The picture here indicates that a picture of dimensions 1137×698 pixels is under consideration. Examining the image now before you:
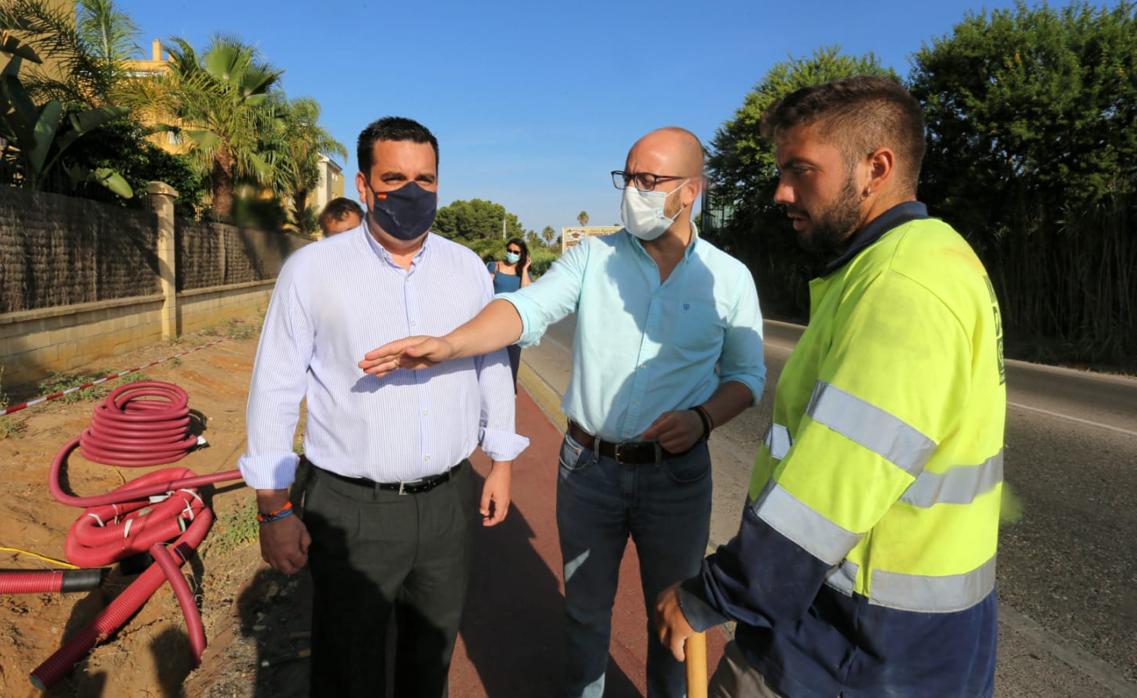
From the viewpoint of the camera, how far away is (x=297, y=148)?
836 inches

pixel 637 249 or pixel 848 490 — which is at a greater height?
pixel 637 249

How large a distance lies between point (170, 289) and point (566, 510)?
410 inches

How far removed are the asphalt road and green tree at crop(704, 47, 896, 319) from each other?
625 inches

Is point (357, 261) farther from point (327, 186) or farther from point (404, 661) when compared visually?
point (327, 186)

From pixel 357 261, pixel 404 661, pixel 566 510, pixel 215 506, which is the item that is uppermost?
pixel 357 261

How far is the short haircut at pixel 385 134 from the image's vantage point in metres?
2.31

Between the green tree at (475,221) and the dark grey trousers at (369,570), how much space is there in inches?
3306

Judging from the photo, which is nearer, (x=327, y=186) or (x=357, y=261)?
(x=357, y=261)

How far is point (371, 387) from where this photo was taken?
215cm

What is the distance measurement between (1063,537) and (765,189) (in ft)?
68.4

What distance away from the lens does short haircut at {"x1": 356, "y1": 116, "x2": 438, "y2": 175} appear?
7.59 ft

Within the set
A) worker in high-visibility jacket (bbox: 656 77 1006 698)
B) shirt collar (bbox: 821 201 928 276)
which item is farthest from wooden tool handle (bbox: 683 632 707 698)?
shirt collar (bbox: 821 201 928 276)

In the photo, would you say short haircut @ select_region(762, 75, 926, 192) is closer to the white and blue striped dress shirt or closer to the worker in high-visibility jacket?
the worker in high-visibility jacket

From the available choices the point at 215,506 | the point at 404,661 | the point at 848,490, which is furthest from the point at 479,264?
the point at 215,506
